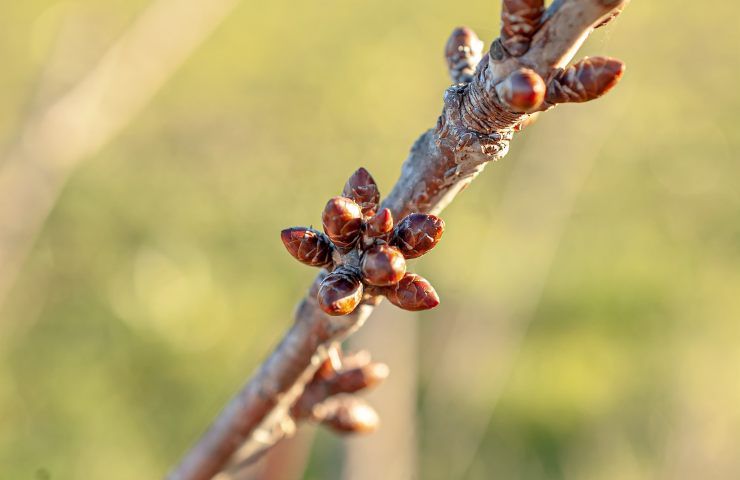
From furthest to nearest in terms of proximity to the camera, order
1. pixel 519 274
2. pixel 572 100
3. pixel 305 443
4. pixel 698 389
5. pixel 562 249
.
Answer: pixel 562 249 < pixel 519 274 < pixel 698 389 < pixel 305 443 < pixel 572 100

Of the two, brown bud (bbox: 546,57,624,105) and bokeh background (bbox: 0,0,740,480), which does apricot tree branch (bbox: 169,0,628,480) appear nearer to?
brown bud (bbox: 546,57,624,105)

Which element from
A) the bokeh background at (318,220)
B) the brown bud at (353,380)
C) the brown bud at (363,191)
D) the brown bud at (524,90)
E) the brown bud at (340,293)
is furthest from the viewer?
A: the bokeh background at (318,220)

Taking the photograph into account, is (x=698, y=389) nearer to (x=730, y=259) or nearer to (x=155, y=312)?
(x=730, y=259)

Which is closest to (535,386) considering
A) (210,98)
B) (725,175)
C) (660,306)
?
(660,306)

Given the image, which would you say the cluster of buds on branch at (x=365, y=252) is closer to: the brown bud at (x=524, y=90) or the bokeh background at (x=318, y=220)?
the brown bud at (x=524, y=90)

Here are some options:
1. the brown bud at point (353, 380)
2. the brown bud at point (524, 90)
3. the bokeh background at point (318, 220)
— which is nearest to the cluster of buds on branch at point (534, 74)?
the brown bud at point (524, 90)
